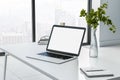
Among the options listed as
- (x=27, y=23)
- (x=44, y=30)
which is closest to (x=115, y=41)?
(x=44, y=30)

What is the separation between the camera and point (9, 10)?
3406 mm

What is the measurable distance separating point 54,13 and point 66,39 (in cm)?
168

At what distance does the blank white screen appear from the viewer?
6.73 feet

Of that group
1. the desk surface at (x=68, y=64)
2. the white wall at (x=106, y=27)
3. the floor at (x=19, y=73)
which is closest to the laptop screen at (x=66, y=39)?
the desk surface at (x=68, y=64)

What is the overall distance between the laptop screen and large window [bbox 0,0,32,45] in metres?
1.36

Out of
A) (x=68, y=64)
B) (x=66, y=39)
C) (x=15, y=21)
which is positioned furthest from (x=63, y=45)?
(x=15, y=21)

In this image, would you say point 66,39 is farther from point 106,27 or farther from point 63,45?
point 106,27

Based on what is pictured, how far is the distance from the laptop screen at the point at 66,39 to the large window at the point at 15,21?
4.48ft

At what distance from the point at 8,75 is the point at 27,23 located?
3.21ft

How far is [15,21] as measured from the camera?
3473mm

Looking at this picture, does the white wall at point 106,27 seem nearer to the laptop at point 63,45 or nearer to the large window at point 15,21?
the large window at point 15,21

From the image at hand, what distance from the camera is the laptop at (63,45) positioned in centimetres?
201

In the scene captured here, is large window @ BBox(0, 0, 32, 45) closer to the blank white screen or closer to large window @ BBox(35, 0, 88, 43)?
large window @ BBox(35, 0, 88, 43)

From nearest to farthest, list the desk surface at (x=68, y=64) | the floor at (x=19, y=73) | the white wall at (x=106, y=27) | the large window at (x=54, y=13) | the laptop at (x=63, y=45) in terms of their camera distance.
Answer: the desk surface at (x=68, y=64), the laptop at (x=63, y=45), the floor at (x=19, y=73), the large window at (x=54, y=13), the white wall at (x=106, y=27)
